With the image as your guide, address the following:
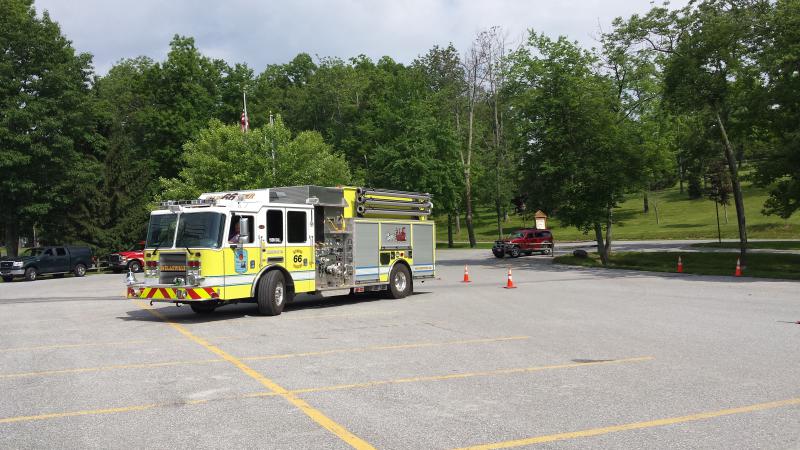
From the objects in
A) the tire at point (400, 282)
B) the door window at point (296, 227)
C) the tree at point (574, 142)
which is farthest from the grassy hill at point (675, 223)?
the door window at point (296, 227)

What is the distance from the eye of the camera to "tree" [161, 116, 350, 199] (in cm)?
3772

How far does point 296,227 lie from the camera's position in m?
16.1

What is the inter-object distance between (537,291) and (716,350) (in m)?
11.3

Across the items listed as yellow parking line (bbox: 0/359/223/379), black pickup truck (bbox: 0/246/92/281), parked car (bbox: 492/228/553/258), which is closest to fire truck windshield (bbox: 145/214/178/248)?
yellow parking line (bbox: 0/359/223/379)

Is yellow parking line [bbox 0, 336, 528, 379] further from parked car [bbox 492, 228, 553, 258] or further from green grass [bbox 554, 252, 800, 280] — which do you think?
parked car [bbox 492, 228, 553, 258]

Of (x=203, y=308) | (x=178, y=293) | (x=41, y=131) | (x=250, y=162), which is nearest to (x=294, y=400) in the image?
(x=178, y=293)

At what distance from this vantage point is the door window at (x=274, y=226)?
604 inches

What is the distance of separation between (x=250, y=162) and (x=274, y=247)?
2321cm

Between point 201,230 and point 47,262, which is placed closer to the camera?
point 201,230

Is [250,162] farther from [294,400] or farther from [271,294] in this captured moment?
[294,400]

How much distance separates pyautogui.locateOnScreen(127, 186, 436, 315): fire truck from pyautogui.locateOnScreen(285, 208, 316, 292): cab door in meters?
0.02

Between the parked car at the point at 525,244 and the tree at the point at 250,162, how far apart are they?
12.3 m

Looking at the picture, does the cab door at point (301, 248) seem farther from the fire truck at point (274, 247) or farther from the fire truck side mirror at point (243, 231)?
the fire truck side mirror at point (243, 231)

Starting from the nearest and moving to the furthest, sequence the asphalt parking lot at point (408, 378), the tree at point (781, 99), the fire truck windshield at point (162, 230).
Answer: the asphalt parking lot at point (408, 378)
the fire truck windshield at point (162, 230)
the tree at point (781, 99)
